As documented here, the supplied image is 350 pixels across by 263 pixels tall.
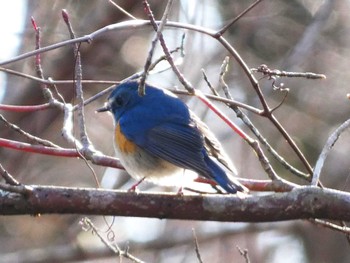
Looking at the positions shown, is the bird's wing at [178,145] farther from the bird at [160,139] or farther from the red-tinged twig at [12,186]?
the red-tinged twig at [12,186]

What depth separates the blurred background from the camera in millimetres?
7230

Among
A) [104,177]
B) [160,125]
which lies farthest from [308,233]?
[160,125]

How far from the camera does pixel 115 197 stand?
3275mm

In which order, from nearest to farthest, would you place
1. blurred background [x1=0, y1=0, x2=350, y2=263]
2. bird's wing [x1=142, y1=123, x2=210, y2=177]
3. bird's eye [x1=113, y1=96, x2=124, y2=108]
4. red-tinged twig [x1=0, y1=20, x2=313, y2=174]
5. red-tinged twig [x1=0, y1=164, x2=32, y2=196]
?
red-tinged twig [x1=0, y1=164, x2=32, y2=196] < red-tinged twig [x1=0, y1=20, x2=313, y2=174] < bird's wing [x1=142, y1=123, x2=210, y2=177] < bird's eye [x1=113, y1=96, x2=124, y2=108] < blurred background [x1=0, y1=0, x2=350, y2=263]

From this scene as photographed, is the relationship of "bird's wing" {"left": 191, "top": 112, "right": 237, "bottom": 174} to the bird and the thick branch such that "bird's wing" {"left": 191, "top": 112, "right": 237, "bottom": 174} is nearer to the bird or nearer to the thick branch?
the bird

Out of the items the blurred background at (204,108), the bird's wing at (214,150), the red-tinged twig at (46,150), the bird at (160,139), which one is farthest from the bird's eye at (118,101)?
the blurred background at (204,108)

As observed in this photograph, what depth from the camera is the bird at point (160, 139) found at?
4045mm

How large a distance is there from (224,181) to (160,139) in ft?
2.63

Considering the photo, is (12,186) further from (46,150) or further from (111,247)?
(111,247)

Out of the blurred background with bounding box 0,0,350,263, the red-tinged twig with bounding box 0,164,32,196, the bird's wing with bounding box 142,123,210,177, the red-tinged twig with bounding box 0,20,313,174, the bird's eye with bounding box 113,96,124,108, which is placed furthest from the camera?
the blurred background with bounding box 0,0,350,263

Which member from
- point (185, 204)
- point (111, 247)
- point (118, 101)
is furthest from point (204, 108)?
point (185, 204)

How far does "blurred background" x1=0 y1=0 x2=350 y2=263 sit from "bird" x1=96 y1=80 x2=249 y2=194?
2450 millimetres

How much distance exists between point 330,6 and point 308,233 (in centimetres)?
217

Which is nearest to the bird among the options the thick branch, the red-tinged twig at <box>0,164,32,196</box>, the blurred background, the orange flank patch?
the orange flank patch
